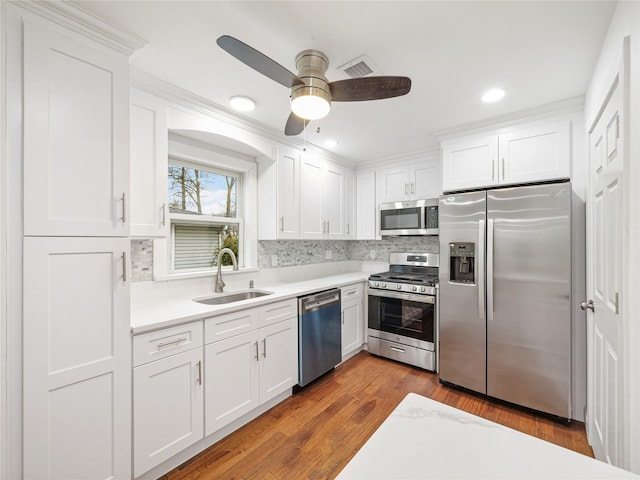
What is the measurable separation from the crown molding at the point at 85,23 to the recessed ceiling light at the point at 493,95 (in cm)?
230

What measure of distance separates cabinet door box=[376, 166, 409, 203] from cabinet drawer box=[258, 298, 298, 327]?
1941 millimetres

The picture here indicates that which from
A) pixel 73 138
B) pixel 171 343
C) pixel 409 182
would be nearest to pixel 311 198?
pixel 409 182

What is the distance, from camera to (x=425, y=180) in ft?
11.1

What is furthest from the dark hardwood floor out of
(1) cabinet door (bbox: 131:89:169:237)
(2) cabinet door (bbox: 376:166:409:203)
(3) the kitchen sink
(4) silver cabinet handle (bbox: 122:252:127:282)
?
(2) cabinet door (bbox: 376:166:409:203)

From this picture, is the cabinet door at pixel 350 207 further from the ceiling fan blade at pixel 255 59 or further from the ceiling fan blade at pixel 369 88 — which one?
the ceiling fan blade at pixel 255 59

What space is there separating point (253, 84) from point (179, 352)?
184 centimetres

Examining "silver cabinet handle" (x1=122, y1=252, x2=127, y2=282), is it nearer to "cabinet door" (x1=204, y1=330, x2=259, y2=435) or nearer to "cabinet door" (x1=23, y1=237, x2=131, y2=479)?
"cabinet door" (x1=23, y1=237, x2=131, y2=479)

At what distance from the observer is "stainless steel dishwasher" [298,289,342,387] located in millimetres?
2551

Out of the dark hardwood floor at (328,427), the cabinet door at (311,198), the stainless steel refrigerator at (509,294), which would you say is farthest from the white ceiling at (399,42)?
the dark hardwood floor at (328,427)

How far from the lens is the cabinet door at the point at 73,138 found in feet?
4.07

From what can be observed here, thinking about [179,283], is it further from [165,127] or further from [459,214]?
[459,214]

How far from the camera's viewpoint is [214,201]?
2.78 metres

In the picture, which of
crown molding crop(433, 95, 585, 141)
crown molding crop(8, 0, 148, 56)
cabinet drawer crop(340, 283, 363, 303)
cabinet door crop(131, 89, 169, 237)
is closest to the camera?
crown molding crop(8, 0, 148, 56)

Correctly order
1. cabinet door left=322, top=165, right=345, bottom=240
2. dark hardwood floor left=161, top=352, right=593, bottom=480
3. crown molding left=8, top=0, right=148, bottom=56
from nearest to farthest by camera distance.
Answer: crown molding left=8, top=0, right=148, bottom=56 < dark hardwood floor left=161, top=352, right=593, bottom=480 < cabinet door left=322, top=165, right=345, bottom=240
